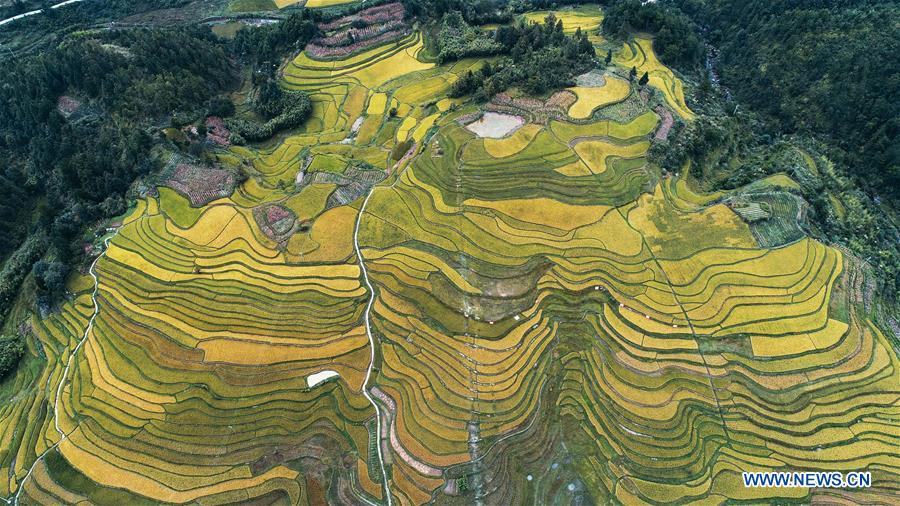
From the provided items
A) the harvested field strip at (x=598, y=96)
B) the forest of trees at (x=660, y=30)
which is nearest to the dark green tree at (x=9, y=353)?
the harvested field strip at (x=598, y=96)

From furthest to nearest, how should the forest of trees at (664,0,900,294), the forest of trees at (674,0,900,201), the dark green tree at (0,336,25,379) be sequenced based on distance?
the forest of trees at (674,0,900,201) < the forest of trees at (664,0,900,294) < the dark green tree at (0,336,25,379)

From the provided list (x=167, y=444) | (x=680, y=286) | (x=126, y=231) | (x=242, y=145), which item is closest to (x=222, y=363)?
(x=167, y=444)

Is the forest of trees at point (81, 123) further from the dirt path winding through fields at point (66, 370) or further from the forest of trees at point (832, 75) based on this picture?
the forest of trees at point (832, 75)

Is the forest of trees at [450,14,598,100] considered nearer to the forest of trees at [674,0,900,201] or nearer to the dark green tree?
the forest of trees at [674,0,900,201]

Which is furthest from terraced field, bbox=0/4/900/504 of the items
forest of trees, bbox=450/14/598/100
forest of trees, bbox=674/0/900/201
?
forest of trees, bbox=674/0/900/201

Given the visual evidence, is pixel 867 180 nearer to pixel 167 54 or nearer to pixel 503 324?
pixel 503 324

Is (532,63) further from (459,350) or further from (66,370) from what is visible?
(66,370)

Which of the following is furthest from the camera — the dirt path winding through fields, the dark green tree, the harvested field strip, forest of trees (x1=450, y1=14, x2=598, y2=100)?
forest of trees (x1=450, y1=14, x2=598, y2=100)

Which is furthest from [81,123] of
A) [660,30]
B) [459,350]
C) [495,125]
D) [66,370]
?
[660,30]
